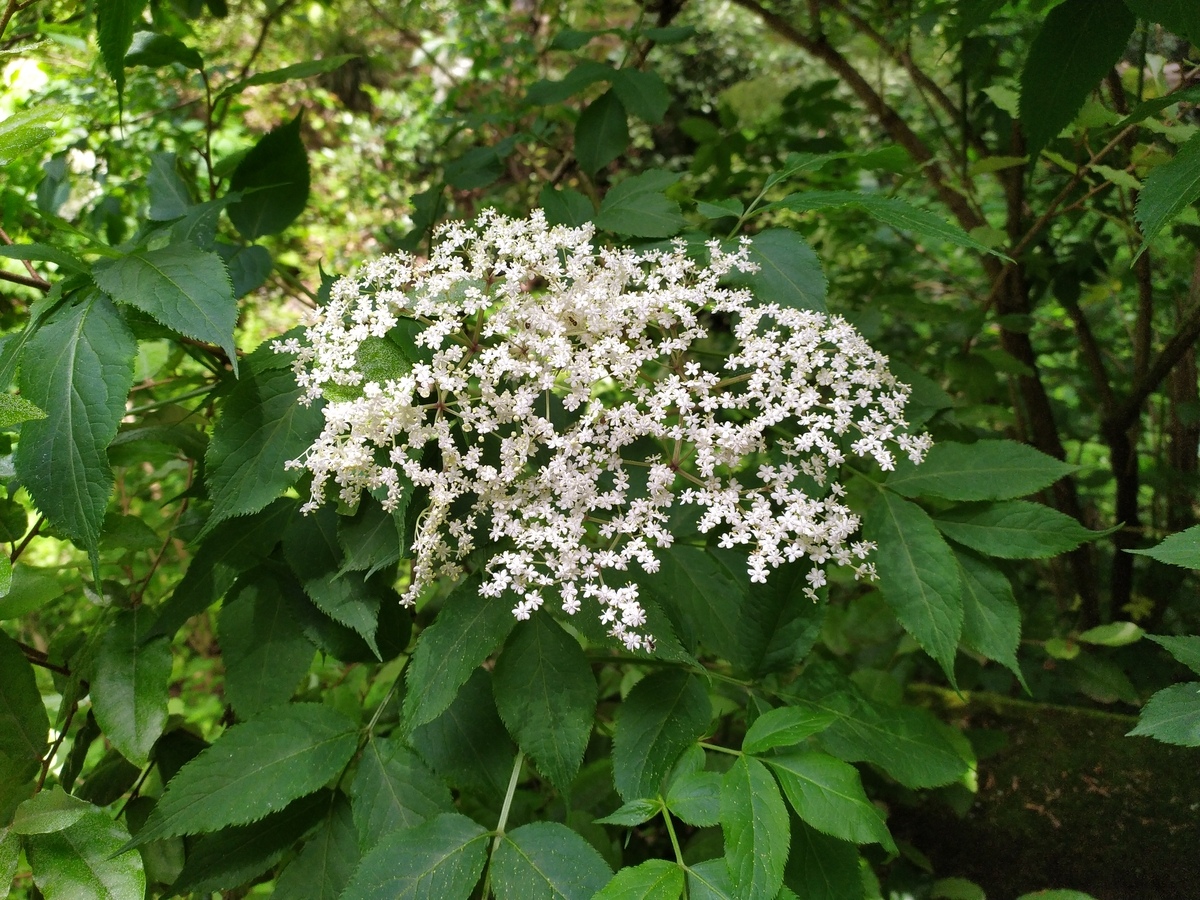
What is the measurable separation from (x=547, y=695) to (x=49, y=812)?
2.00 ft

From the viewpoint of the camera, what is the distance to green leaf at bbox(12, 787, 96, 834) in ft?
2.97

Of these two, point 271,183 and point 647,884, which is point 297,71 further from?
point 647,884

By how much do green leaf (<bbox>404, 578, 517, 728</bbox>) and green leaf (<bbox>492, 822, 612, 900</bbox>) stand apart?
0.19 m

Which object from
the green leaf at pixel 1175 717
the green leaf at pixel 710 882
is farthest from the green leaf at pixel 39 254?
the green leaf at pixel 1175 717

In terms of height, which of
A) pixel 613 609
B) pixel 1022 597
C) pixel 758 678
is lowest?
pixel 1022 597

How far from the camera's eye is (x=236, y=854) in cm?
95

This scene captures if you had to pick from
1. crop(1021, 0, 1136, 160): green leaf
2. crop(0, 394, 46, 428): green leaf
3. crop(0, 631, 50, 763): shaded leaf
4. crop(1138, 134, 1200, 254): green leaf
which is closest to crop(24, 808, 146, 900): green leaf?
crop(0, 631, 50, 763): shaded leaf

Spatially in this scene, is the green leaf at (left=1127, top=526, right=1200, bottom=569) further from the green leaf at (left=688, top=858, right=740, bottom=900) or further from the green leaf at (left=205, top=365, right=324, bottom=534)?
the green leaf at (left=205, top=365, right=324, bottom=534)

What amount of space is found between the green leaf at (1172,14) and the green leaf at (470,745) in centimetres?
109

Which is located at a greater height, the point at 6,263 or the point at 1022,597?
the point at 1022,597

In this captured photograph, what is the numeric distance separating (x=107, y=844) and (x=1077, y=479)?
2097 millimetres

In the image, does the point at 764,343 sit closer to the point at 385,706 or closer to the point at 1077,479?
the point at 385,706

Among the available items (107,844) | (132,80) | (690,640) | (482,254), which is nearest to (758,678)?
(690,640)

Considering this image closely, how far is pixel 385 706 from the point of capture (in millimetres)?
1090
